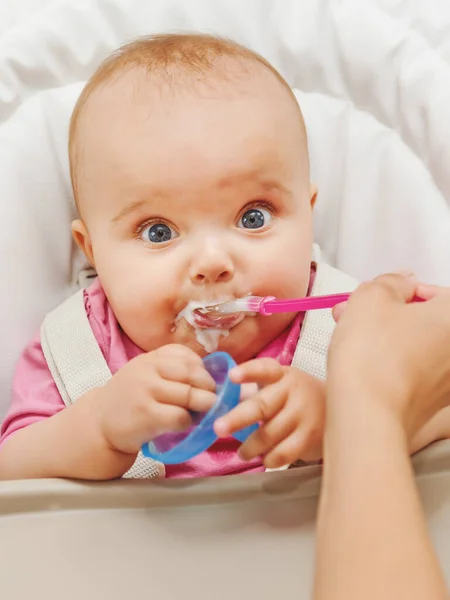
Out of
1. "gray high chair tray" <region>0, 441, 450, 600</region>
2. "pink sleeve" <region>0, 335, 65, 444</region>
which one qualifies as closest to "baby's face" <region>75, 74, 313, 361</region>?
"pink sleeve" <region>0, 335, 65, 444</region>

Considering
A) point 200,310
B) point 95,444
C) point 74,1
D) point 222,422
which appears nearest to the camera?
point 222,422

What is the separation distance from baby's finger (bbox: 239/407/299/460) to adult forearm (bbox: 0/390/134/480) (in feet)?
0.44

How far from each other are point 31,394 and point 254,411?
15.4 inches

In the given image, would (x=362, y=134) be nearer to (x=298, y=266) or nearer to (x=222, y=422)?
(x=298, y=266)

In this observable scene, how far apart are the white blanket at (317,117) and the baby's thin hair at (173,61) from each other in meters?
0.13

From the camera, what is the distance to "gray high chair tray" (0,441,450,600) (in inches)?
25.1

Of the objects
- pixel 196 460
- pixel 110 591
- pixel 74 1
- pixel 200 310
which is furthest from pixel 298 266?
pixel 74 1

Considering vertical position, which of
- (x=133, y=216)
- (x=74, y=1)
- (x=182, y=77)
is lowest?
(x=133, y=216)

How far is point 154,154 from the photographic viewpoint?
0.85 meters

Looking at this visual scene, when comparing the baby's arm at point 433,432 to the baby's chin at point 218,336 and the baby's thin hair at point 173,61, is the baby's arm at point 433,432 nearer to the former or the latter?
the baby's chin at point 218,336

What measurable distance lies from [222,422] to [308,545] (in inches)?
5.9

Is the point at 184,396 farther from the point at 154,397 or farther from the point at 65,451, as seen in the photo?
the point at 65,451

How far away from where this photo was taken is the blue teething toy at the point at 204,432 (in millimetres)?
624

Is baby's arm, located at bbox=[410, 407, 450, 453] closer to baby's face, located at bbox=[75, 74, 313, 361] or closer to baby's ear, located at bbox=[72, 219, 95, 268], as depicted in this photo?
baby's face, located at bbox=[75, 74, 313, 361]
